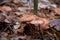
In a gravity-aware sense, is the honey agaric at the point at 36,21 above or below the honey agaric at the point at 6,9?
below

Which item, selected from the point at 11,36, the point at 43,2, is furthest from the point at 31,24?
the point at 43,2

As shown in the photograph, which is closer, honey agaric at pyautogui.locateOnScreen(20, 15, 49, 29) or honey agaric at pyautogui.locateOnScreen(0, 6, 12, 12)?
honey agaric at pyautogui.locateOnScreen(20, 15, 49, 29)

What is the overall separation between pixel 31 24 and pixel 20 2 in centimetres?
67

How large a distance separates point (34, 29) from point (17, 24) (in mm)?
177

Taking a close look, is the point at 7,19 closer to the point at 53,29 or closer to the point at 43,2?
the point at 53,29

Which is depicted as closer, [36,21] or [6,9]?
[36,21]

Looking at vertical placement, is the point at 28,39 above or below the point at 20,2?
below

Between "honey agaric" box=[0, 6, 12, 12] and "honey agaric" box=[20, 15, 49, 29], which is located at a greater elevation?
"honey agaric" box=[0, 6, 12, 12]

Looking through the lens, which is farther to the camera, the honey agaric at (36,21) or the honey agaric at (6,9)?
the honey agaric at (6,9)

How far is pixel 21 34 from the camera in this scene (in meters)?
1.67

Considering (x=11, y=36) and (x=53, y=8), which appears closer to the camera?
(x=11, y=36)

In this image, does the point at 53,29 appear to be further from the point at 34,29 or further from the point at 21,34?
the point at 21,34

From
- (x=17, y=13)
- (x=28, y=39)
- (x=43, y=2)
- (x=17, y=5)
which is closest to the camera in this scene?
(x=28, y=39)

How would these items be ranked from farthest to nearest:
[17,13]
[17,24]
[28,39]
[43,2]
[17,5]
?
[43,2] → [17,5] → [17,13] → [17,24] → [28,39]
